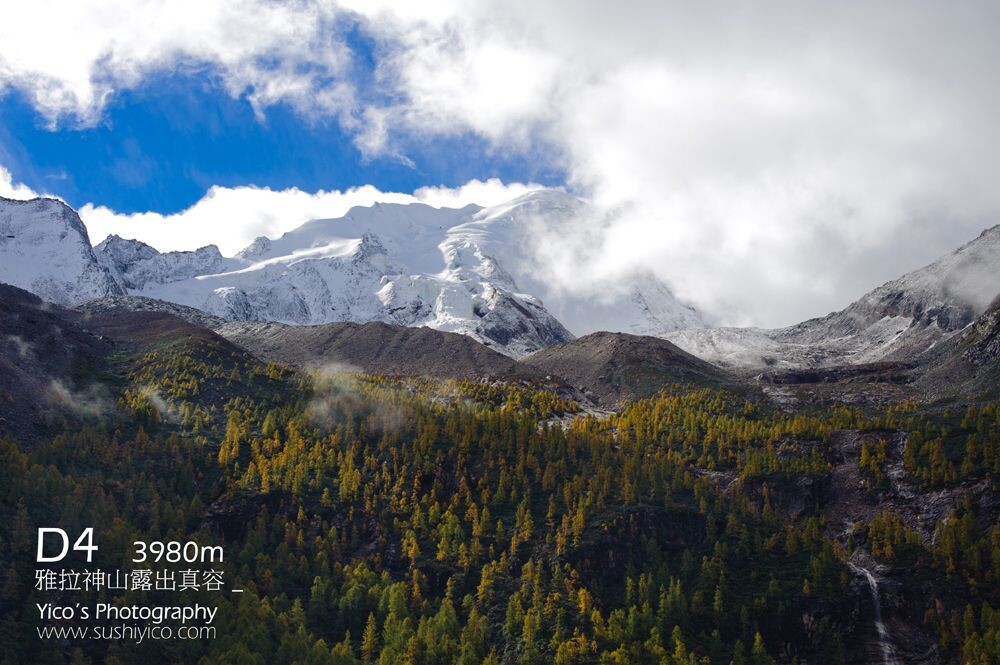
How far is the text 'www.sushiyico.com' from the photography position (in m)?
182

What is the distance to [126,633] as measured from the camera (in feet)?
608

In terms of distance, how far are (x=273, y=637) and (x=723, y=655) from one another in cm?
9183

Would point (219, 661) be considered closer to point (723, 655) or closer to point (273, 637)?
point (273, 637)

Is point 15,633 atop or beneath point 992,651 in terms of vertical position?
atop

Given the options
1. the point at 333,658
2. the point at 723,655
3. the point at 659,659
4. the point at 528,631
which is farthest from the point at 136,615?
the point at 723,655

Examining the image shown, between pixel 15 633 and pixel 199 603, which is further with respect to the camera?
pixel 199 603

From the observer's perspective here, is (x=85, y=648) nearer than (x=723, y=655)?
Yes

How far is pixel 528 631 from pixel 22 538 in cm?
10613

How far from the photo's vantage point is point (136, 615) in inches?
7441

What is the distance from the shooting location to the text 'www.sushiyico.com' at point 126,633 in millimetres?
181625

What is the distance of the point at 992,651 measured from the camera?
188 meters

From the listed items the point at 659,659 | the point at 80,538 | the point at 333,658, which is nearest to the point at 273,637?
the point at 333,658

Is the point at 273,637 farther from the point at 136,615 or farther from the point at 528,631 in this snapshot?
the point at 528,631

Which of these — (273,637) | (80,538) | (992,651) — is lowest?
(992,651)
